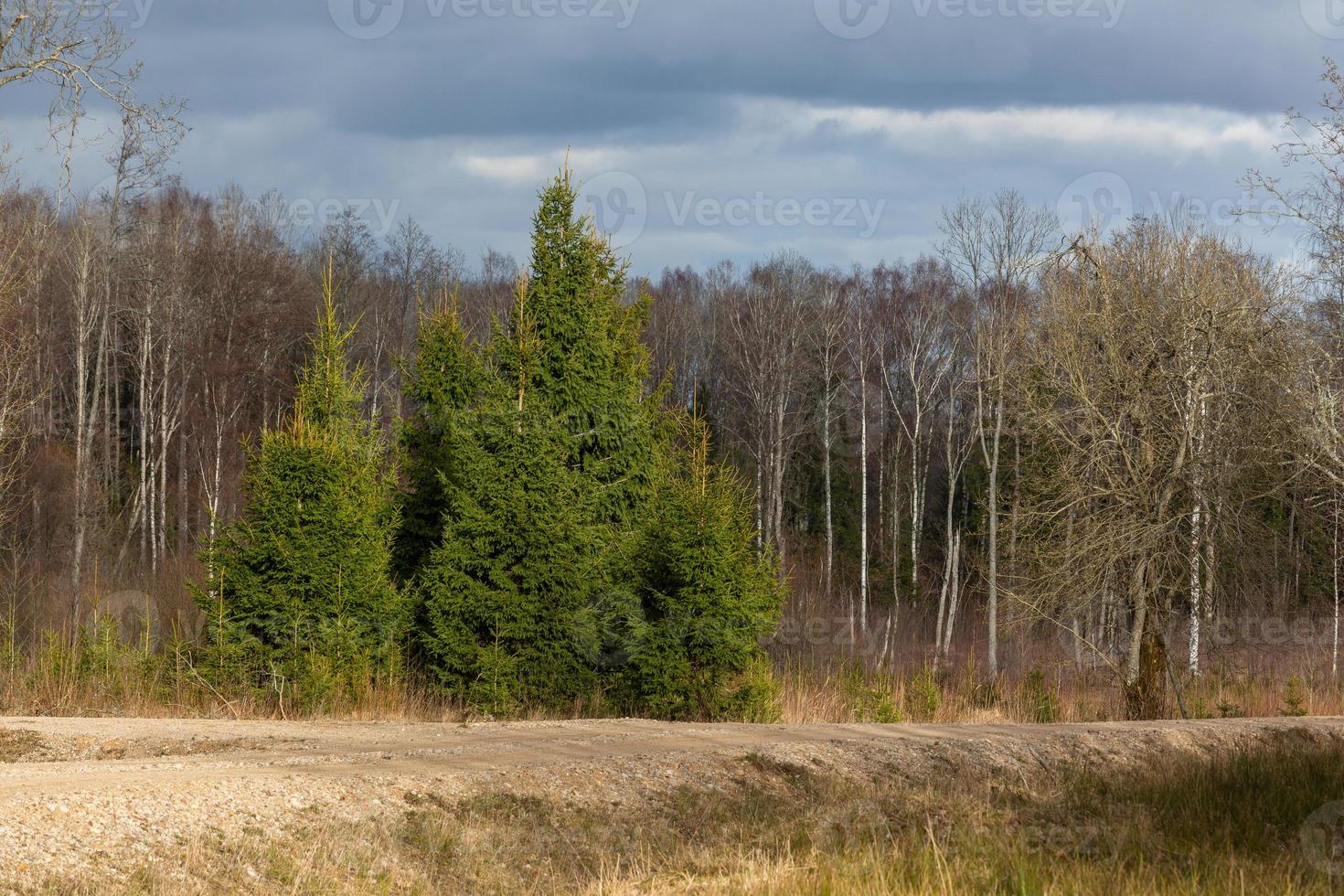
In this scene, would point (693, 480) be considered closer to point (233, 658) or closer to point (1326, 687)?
point (233, 658)

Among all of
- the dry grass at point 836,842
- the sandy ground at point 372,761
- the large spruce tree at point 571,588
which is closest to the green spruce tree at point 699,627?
the large spruce tree at point 571,588

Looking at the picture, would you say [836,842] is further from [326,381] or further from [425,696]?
[326,381]

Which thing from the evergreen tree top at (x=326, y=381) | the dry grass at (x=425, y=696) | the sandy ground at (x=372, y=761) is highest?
Answer: the evergreen tree top at (x=326, y=381)

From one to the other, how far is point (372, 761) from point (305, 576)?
6.68 m

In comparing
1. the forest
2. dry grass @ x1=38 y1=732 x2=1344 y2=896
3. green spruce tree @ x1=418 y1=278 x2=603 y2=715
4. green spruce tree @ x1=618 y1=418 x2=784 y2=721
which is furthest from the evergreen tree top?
dry grass @ x1=38 y1=732 x2=1344 y2=896

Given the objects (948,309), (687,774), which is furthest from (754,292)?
(687,774)

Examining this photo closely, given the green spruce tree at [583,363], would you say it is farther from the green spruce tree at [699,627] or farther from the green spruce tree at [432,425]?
the green spruce tree at [699,627]

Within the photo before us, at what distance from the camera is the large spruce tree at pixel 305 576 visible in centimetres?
1634

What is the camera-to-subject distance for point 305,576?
650 inches

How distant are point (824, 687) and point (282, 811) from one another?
12.4 metres

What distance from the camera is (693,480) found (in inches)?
666

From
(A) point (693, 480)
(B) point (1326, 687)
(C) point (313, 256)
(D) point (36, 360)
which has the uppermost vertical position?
(C) point (313, 256)

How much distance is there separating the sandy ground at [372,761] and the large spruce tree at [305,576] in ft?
8.41

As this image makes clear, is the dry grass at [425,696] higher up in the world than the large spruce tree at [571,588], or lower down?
lower down
